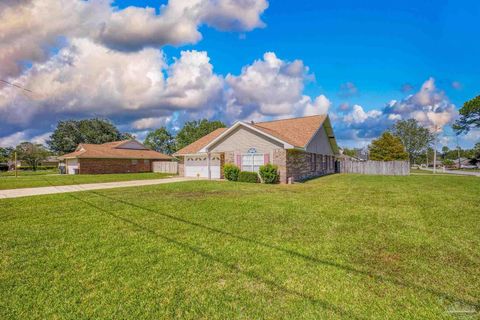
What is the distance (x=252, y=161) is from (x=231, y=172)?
64.0 inches

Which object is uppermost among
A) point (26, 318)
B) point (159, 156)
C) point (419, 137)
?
point (419, 137)

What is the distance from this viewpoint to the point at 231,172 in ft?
58.5

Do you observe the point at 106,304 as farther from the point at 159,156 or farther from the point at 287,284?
the point at 159,156

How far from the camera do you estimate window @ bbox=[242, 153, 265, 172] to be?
57.5 feet

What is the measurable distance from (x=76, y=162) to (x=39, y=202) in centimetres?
2381

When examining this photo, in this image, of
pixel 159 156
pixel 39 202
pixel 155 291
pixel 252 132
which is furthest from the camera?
pixel 159 156

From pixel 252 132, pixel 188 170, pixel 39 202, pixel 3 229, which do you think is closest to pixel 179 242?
pixel 3 229

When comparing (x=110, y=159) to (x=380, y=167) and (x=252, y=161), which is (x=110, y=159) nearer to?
(x=252, y=161)

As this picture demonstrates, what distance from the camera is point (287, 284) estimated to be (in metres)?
3.30

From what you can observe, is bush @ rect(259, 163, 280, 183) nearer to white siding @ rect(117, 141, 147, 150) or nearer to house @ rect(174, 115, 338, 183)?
house @ rect(174, 115, 338, 183)

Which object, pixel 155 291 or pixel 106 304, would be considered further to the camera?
pixel 155 291

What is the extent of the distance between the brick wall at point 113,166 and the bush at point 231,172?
18.8 meters

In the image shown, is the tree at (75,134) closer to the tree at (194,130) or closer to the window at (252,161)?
the tree at (194,130)

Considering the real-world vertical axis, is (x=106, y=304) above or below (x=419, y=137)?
below
